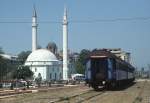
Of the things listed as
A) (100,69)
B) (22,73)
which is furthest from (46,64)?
(100,69)

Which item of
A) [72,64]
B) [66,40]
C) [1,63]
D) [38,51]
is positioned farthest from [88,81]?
[72,64]

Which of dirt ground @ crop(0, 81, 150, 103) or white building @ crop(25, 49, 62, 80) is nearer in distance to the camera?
dirt ground @ crop(0, 81, 150, 103)

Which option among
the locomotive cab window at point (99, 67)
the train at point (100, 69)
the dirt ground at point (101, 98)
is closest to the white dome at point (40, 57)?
the train at point (100, 69)

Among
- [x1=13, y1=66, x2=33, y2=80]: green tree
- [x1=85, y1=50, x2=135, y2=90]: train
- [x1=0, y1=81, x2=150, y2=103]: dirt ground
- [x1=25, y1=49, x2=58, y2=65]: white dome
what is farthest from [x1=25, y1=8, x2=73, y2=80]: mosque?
[x1=0, y1=81, x2=150, y2=103]: dirt ground

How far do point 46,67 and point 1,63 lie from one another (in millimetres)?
45056

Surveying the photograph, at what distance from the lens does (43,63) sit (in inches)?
6324

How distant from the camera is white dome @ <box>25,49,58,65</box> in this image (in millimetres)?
155500

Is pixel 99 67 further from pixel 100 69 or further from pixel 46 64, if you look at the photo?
pixel 46 64

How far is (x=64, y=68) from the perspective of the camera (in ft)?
518

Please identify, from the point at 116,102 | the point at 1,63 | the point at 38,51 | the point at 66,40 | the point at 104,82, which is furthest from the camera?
the point at 38,51

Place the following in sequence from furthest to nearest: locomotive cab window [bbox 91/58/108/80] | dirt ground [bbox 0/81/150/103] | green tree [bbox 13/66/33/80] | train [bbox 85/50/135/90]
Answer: green tree [bbox 13/66/33/80] → locomotive cab window [bbox 91/58/108/80] → train [bbox 85/50/135/90] → dirt ground [bbox 0/81/150/103]

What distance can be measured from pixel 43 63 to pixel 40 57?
4362 mm

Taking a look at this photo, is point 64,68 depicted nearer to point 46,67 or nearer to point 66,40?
point 46,67

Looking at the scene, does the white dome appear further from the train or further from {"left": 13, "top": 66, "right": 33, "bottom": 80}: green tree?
the train
